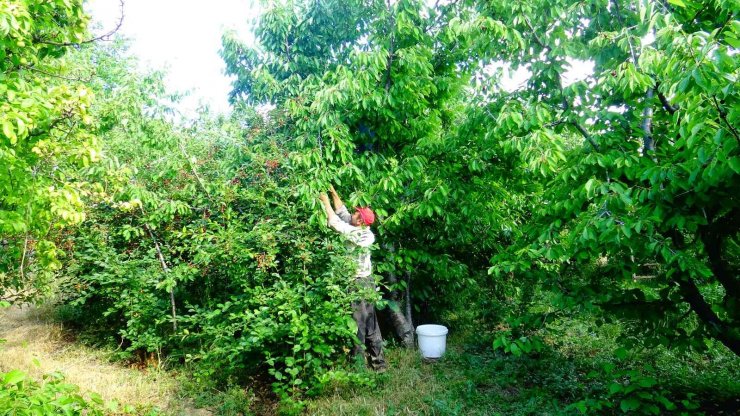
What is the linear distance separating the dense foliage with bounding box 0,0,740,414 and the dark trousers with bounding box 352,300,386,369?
19cm

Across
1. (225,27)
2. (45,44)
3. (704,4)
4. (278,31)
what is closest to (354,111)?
(278,31)

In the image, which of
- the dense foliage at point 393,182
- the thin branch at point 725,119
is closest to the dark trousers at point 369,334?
the dense foliage at point 393,182

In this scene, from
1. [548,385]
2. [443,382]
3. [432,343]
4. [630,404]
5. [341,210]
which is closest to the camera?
[630,404]

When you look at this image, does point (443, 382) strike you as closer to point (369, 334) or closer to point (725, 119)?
point (369, 334)

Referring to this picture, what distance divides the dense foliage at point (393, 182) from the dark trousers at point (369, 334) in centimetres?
19

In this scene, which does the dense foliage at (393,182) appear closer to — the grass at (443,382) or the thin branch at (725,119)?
the thin branch at (725,119)

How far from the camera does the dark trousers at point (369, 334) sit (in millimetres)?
5359

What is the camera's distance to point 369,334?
5.46 m

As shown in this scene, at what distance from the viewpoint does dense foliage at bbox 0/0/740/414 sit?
10.8 feet

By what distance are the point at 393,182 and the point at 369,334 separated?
1745mm

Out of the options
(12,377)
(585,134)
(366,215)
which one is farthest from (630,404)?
(12,377)

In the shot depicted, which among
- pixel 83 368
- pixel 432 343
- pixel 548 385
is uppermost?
pixel 83 368

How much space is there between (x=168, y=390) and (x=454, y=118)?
209 inches

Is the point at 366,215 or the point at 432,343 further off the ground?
the point at 366,215
